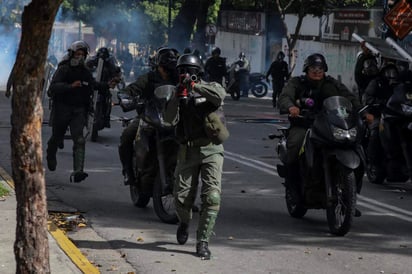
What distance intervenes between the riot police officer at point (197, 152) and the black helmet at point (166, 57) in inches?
61.4

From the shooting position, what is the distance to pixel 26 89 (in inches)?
235

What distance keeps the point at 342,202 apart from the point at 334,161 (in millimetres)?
398

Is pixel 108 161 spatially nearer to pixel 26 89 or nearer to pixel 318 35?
pixel 26 89

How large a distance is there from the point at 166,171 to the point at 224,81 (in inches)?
1123

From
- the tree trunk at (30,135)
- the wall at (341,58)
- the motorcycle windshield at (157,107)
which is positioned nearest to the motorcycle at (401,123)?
the motorcycle windshield at (157,107)

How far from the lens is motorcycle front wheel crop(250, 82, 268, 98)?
39.4m

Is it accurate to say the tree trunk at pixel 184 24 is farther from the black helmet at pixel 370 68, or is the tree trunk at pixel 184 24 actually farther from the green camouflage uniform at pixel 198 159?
the green camouflage uniform at pixel 198 159

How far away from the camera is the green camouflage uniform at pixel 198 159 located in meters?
8.68

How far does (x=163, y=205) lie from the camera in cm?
1047

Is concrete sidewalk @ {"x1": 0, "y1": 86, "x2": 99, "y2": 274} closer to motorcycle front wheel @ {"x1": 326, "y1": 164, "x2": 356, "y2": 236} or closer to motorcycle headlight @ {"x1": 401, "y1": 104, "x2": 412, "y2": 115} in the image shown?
motorcycle front wheel @ {"x1": 326, "y1": 164, "x2": 356, "y2": 236}

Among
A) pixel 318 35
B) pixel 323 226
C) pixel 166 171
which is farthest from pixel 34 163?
pixel 318 35

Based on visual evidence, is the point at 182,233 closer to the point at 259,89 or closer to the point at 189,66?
the point at 189,66

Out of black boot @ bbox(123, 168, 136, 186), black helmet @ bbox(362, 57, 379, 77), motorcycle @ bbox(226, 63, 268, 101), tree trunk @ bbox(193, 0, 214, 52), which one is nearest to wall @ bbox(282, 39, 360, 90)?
motorcycle @ bbox(226, 63, 268, 101)

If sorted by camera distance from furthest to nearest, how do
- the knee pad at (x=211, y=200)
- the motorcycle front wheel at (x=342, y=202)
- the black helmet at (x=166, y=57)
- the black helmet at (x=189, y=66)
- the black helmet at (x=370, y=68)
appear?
the black helmet at (x=370, y=68) < the black helmet at (x=166, y=57) < the motorcycle front wheel at (x=342, y=202) < the black helmet at (x=189, y=66) < the knee pad at (x=211, y=200)
